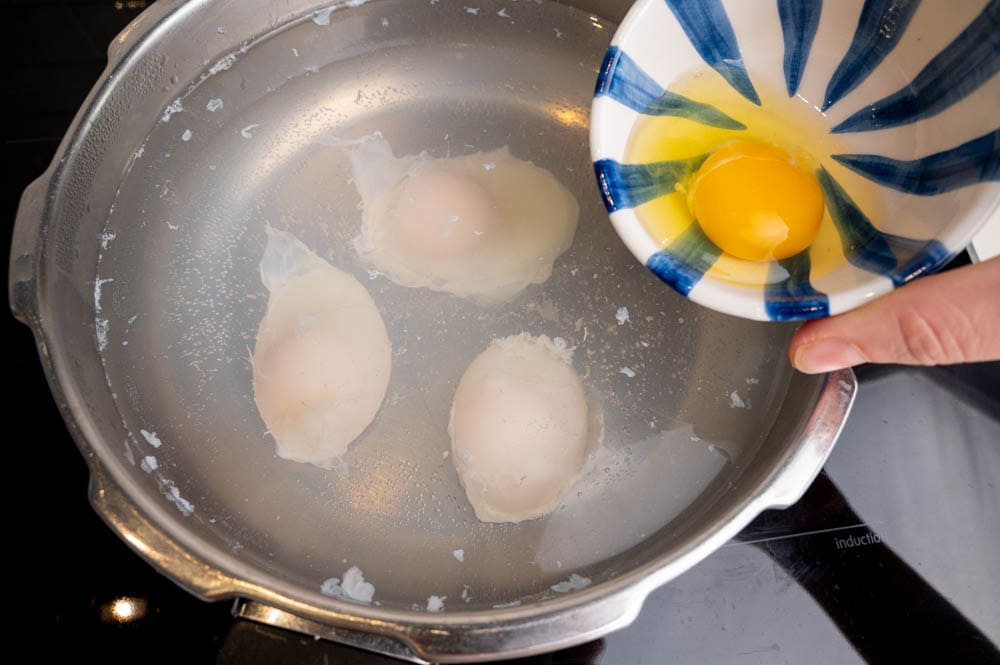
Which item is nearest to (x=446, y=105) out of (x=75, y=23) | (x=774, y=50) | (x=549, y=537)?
(x=774, y=50)

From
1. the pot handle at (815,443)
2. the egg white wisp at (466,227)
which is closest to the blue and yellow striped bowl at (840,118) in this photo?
the pot handle at (815,443)

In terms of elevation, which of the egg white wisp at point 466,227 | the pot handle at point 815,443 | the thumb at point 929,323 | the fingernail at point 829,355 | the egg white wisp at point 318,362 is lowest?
the egg white wisp at point 318,362

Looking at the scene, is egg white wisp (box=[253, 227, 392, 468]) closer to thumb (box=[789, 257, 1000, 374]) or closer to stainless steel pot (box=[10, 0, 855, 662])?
stainless steel pot (box=[10, 0, 855, 662])

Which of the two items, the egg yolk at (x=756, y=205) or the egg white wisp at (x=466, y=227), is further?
the egg white wisp at (x=466, y=227)

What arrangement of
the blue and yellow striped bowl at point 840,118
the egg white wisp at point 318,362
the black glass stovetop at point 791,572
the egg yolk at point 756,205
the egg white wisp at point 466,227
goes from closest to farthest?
the blue and yellow striped bowl at point 840,118, the egg yolk at point 756,205, the black glass stovetop at point 791,572, the egg white wisp at point 318,362, the egg white wisp at point 466,227

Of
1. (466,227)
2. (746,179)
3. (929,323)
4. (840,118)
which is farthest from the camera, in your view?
(466,227)

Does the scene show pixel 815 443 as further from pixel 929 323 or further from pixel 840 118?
pixel 840 118

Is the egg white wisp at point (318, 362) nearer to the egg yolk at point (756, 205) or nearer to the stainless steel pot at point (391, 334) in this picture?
the stainless steel pot at point (391, 334)

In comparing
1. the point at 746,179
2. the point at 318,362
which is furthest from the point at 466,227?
the point at 746,179
